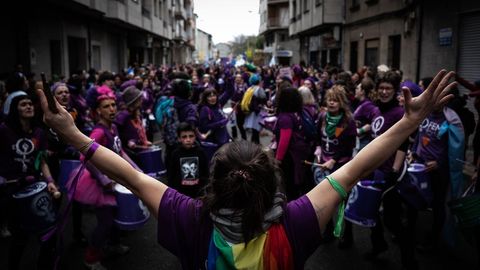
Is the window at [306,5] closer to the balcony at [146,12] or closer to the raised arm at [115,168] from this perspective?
the balcony at [146,12]

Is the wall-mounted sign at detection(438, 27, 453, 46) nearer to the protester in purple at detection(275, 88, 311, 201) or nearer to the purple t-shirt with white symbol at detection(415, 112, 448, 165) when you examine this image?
the purple t-shirt with white symbol at detection(415, 112, 448, 165)

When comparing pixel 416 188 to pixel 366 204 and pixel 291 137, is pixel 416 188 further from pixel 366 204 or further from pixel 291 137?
pixel 291 137

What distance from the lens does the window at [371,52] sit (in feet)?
62.7

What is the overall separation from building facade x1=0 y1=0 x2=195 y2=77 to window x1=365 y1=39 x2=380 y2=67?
10893 millimetres

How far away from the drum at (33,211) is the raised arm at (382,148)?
2.91 meters

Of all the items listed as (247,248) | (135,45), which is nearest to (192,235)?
(247,248)

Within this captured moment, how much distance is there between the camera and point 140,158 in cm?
565

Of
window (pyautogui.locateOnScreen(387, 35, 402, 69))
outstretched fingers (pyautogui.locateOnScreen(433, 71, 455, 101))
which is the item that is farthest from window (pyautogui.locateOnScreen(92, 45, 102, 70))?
outstretched fingers (pyautogui.locateOnScreen(433, 71, 455, 101))

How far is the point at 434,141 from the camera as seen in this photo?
496 centimetres

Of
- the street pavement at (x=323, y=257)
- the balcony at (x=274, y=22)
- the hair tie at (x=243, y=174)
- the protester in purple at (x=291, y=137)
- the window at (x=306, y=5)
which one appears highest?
the balcony at (x=274, y=22)

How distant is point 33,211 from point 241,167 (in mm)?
2836

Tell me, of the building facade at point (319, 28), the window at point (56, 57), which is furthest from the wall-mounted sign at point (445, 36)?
the window at point (56, 57)

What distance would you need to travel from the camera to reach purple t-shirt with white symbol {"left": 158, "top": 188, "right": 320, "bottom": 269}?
195cm

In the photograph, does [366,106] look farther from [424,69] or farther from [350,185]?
[424,69]
